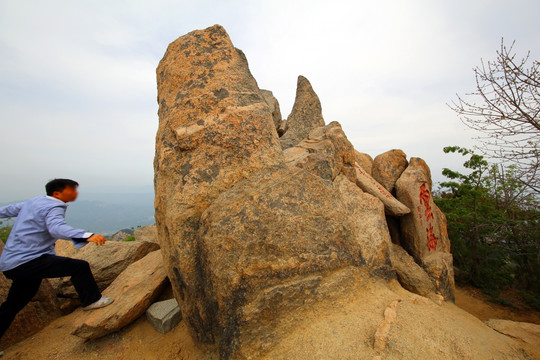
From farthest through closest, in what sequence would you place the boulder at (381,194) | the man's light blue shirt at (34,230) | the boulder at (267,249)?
1. the boulder at (381,194)
2. the man's light blue shirt at (34,230)
3. the boulder at (267,249)

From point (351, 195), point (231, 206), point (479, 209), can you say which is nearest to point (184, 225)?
point (231, 206)

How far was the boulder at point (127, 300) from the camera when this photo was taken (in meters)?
3.84

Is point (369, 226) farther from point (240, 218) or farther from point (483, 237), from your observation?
point (483, 237)

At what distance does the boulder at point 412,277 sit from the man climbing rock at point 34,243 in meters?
5.01

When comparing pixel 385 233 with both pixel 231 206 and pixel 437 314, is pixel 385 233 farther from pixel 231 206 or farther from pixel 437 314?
pixel 231 206

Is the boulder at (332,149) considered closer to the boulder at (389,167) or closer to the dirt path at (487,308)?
the boulder at (389,167)

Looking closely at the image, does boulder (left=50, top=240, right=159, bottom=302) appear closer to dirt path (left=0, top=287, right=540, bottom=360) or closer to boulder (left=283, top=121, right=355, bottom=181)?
dirt path (left=0, top=287, right=540, bottom=360)

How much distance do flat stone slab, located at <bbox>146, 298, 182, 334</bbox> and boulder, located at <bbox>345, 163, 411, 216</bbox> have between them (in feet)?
13.9

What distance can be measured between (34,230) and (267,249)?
3483mm

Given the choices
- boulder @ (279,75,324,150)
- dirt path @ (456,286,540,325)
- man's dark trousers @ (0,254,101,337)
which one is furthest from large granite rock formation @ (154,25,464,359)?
boulder @ (279,75,324,150)

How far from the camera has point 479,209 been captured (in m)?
7.39

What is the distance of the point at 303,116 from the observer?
861 cm

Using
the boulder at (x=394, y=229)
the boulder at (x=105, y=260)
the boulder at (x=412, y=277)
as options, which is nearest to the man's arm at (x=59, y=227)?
the boulder at (x=105, y=260)

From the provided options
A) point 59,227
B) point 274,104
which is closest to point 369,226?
point 59,227
